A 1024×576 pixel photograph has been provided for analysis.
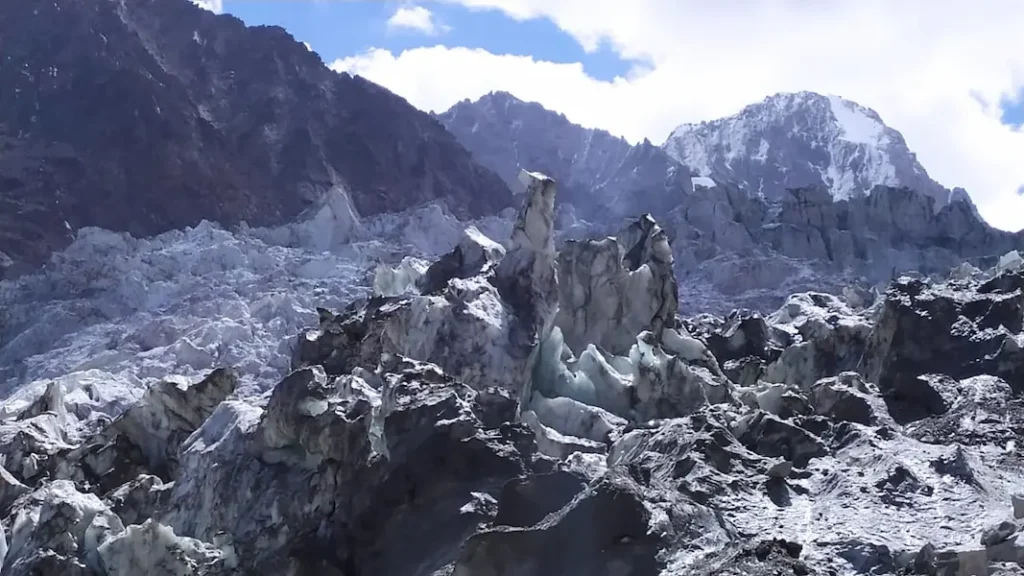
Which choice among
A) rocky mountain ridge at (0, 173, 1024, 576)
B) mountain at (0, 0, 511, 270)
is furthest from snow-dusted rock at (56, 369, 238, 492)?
mountain at (0, 0, 511, 270)

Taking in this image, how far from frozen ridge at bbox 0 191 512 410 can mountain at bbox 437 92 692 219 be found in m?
24.8

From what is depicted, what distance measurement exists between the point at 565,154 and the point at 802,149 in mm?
23311

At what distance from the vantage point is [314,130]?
93.4 m

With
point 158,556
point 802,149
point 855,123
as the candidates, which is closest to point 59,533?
point 158,556

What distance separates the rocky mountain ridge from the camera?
34.0 feet

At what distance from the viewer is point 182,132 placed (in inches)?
3393

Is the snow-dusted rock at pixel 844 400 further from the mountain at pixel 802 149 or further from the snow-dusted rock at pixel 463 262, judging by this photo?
the mountain at pixel 802 149

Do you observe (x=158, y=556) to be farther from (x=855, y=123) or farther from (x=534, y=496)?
(x=855, y=123)

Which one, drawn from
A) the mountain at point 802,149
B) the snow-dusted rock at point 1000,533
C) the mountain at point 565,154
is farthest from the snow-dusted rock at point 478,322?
the mountain at point 802,149

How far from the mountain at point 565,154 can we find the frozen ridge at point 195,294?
24.8 meters

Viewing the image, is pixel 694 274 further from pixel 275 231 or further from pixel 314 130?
pixel 314 130

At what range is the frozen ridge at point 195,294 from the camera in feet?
186

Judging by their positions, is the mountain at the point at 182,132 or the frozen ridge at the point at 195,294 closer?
the frozen ridge at the point at 195,294

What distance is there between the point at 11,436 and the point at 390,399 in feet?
40.3
